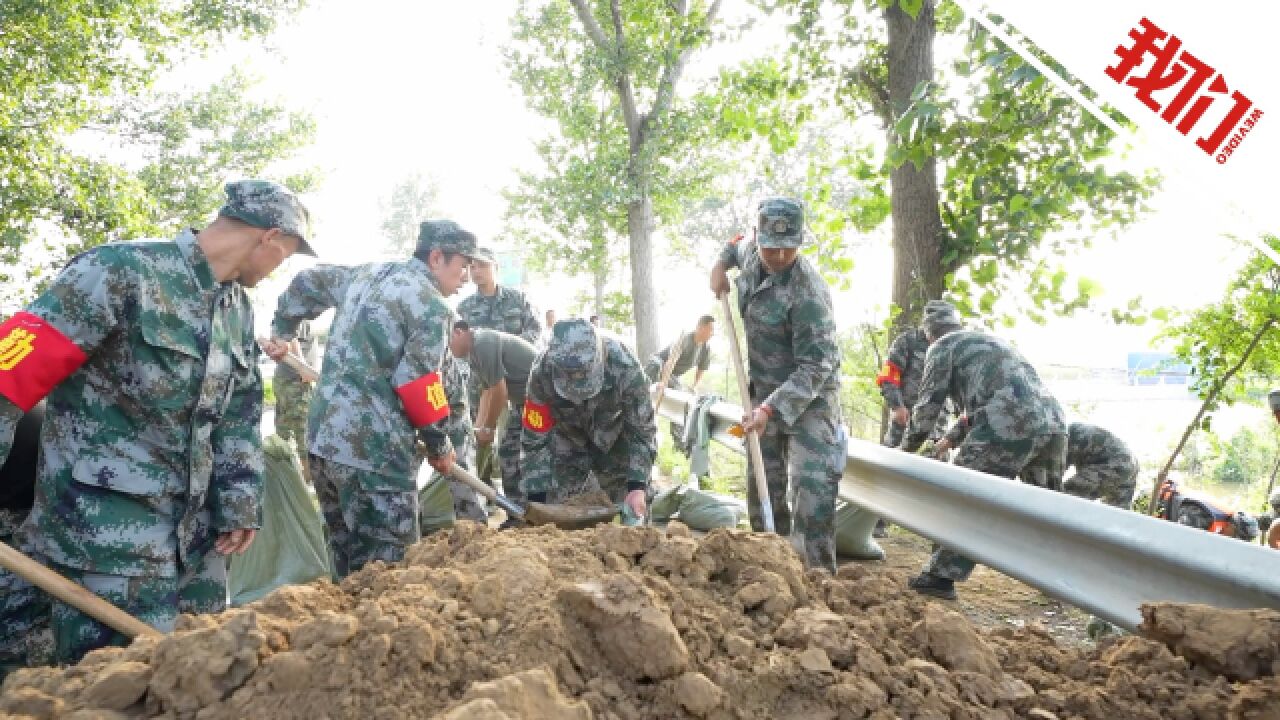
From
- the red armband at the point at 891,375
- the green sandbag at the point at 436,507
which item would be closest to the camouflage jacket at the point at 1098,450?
the red armband at the point at 891,375

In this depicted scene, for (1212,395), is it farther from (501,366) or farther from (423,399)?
(423,399)

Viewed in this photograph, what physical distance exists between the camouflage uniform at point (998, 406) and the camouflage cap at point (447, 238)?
3.27 m

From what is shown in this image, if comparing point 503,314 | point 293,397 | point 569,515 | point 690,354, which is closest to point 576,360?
point 569,515

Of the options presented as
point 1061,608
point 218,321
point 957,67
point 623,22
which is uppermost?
point 623,22

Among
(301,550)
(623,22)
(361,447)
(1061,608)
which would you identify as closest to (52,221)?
(301,550)

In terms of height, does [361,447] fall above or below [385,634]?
below

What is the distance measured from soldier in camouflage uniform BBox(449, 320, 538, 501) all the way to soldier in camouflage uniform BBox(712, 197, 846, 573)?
1.81 m

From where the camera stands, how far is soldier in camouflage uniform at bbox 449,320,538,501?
17.9 feet

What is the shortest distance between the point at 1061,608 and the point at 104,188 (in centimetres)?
984

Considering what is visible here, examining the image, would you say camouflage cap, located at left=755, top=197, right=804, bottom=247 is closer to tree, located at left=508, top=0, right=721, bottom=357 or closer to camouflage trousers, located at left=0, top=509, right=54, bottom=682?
camouflage trousers, located at left=0, top=509, right=54, bottom=682

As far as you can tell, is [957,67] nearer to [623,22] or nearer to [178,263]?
[178,263]

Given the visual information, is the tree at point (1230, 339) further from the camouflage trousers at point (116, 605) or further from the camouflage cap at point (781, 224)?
the camouflage trousers at point (116, 605)

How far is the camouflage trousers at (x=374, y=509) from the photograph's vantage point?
3.41 metres

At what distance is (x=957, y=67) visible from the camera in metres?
Result: 3.95
